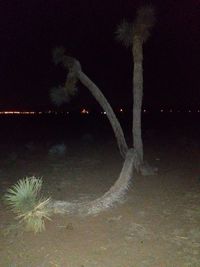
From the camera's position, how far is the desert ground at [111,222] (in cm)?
813

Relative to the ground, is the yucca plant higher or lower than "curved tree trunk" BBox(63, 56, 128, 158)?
lower

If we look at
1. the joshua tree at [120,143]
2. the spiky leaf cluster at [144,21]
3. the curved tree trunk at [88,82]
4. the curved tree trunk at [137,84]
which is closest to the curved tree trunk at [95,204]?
the joshua tree at [120,143]

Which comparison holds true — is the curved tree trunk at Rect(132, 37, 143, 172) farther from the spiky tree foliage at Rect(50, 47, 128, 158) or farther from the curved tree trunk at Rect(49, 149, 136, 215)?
the curved tree trunk at Rect(49, 149, 136, 215)

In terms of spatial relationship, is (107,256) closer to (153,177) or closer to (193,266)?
(193,266)

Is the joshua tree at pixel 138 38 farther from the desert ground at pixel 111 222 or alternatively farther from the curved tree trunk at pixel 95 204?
the curved tree trunk at pixel 95 204

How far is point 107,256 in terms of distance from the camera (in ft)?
27.0

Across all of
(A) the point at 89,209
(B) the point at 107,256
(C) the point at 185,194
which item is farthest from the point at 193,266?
(C) the point at 185,194

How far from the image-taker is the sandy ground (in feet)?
26.6

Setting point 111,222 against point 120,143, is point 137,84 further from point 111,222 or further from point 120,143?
point 111,222

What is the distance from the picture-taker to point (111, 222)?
33.1ft

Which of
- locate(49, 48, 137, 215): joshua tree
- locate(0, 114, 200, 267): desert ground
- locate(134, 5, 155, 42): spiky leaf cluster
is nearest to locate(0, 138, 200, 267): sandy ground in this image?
locate(0, 114, 200, 267): desert ground

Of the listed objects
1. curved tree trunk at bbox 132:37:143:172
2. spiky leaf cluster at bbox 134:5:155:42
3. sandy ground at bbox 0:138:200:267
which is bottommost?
sandy ground at bbox 0:138:200:267

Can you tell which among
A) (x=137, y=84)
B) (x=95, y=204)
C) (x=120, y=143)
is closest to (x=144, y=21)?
(x=137, y=84)

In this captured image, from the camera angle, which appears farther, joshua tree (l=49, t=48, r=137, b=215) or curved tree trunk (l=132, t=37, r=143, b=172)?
curved tree trunk (l=132, t=37, r=143, b=172)
